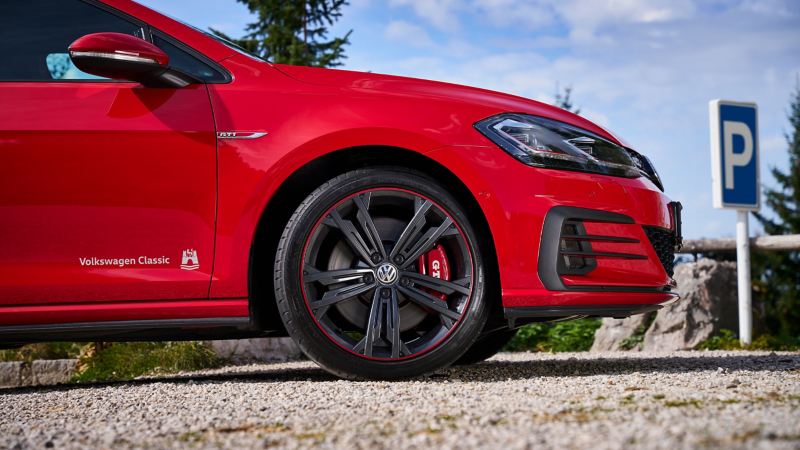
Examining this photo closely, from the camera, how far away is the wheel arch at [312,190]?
3.35 m

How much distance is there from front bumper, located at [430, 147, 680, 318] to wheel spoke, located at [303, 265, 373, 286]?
574mm

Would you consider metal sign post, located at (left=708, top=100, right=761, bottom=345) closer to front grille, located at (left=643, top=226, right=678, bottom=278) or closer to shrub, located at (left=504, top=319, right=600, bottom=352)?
shrub, located at (left=504, top=319, right=600, bottom=352)

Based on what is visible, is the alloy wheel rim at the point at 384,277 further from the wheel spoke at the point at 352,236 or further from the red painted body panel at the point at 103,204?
the red painted body panel at the point at 103,204

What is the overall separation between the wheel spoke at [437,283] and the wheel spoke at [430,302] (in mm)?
39

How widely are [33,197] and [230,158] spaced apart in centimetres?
81

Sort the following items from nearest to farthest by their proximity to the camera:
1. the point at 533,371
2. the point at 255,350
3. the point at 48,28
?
the point at 48,28 → the point at 533,371 → the point at 255,350

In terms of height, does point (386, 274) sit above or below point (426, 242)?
below

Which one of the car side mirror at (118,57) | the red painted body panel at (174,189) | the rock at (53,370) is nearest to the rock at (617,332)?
the red painted body panel at (174,189)

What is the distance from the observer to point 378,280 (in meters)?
3.28

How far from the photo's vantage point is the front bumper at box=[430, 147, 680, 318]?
3.26m

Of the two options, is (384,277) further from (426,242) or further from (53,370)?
(53,370)

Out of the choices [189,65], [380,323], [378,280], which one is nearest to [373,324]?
[380,323]

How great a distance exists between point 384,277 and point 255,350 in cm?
369

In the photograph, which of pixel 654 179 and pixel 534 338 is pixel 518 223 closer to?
pixel 654 179
